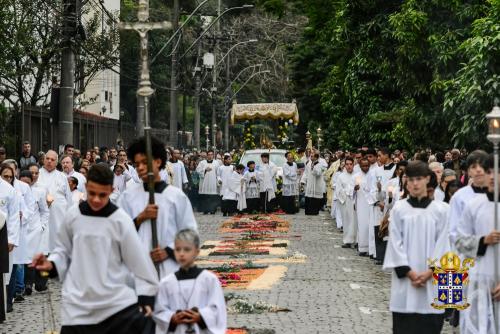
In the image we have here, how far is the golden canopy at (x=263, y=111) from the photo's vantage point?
1652 inches

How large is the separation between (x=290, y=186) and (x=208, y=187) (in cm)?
242

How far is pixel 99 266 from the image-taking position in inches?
312

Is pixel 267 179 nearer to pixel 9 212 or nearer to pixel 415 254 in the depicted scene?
pixel 9 212

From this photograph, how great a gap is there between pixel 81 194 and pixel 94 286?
8.05 metres

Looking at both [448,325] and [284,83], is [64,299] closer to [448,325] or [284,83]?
[448,325]

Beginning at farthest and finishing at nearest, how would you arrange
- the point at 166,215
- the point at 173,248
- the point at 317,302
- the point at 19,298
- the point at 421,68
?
the point at 421,68 → the point at 19,298 → the point at 317,302 → the point at 166,215 → the point at 173,248

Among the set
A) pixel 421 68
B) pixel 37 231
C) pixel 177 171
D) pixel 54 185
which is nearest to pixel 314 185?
pixel 177 171

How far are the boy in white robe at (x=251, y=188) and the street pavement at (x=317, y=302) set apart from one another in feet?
45.4

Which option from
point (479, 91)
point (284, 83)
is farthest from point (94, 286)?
point (284, 83)

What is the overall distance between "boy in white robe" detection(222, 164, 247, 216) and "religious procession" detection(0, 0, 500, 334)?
0.06 metres

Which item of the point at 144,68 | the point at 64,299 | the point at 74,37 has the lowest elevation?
the point at 64,299

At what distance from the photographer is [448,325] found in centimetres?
1323

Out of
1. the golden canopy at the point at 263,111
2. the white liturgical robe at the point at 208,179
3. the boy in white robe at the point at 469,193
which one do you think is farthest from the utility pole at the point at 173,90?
the boy in white robe at the point at 469,193

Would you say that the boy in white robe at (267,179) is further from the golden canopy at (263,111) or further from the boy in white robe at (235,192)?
the golden canopy at (263,111)
